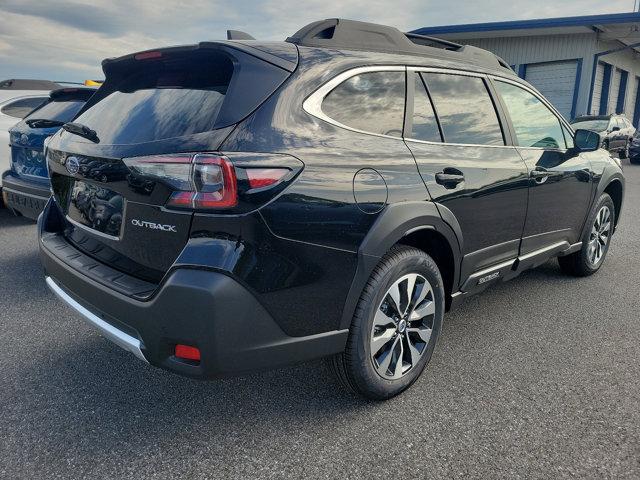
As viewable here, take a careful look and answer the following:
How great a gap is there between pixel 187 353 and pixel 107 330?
0.46 meters

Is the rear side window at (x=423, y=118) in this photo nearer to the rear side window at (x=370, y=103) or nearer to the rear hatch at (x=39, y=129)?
the rear side window at (x=370, y=103)

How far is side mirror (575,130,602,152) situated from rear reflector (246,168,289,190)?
9.77 ft

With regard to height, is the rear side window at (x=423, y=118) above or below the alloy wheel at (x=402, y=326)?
above

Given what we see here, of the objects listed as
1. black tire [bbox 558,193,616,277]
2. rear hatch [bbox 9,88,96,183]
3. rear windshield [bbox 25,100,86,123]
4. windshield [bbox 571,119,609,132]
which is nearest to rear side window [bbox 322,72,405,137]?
black tire [bbox 558,193,616,277]

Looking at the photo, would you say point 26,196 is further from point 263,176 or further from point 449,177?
point 449,177

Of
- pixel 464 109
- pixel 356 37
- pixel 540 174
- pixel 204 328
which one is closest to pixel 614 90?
pixel 540 174

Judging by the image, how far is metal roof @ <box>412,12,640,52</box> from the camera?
1842cm

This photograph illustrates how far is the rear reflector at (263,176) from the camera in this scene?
186cm

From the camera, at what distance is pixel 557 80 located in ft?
68.6

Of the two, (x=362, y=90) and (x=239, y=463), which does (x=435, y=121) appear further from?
(x=239, y=463)

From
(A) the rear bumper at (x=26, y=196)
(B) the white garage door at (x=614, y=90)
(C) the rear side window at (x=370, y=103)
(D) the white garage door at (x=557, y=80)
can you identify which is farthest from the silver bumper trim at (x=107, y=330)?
(B) the white garage door at (x=614, y=90)

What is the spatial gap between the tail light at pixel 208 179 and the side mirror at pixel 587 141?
300cm

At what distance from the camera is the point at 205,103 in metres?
2.07

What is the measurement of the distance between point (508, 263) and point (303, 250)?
1.89 meters
